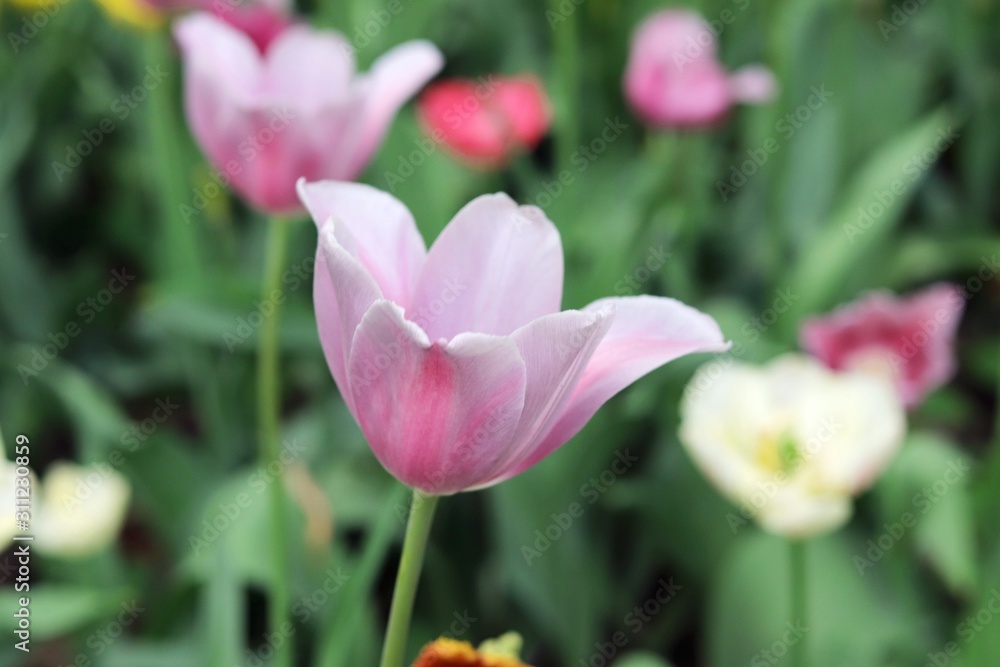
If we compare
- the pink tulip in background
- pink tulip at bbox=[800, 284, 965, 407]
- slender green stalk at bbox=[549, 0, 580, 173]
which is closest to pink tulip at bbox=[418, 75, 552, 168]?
slender green stalk at bbox=[549, 0, 580, 173]

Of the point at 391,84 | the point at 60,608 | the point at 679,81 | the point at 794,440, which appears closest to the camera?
the point at 391,84

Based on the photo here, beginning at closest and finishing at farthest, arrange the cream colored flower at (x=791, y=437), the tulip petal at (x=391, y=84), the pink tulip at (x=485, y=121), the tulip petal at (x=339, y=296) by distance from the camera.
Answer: the tulip petal at (x=339, y=296)
the tulip petal at (x=391, y=84)
the cream colored flower at (x=791, y=437)
the pink tulip at (x=485, y=121)

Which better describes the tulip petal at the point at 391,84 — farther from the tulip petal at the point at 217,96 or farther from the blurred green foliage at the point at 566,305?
the blurred green foliage at the point at 566,305

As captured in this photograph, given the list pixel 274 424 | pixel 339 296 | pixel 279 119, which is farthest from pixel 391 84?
pixel 339 296

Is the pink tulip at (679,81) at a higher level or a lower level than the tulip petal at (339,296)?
lower

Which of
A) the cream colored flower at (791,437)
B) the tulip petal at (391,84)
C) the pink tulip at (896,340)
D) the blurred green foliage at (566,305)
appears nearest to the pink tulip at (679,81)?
the blurred green foliage at (566,305)

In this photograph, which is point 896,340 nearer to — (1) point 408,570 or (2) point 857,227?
(2) point 857,227

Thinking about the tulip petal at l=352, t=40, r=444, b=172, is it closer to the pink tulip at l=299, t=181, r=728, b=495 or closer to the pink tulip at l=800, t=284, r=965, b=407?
the pink tulip at l=299, t=181, r=728, b=495
